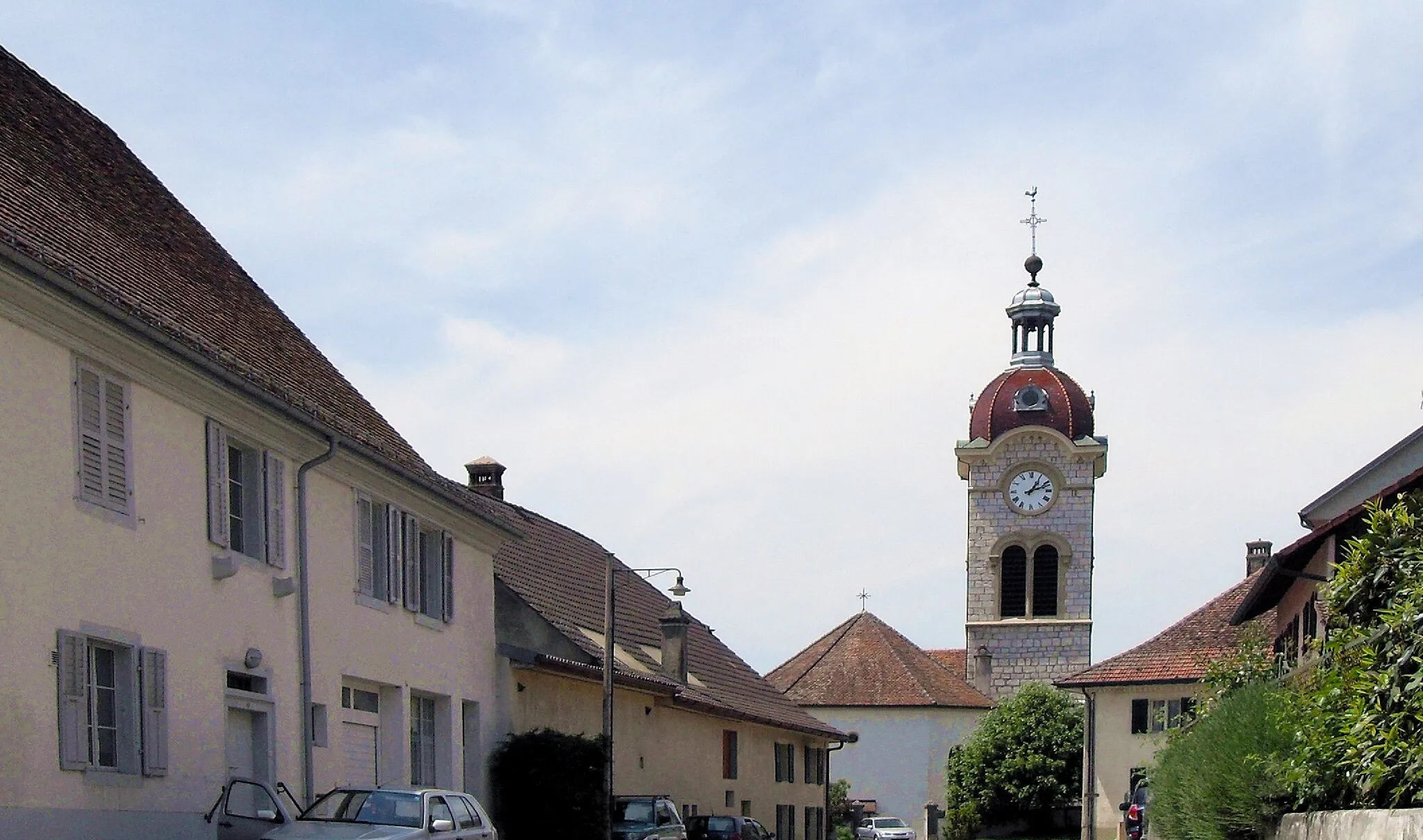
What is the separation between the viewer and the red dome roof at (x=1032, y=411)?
80.8m

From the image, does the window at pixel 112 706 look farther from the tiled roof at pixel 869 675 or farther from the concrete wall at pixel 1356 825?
the tiled roof at pixel 869 675

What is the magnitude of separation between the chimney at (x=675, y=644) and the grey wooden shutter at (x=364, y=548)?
14745mm

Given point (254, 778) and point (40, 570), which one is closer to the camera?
point (40, 570)

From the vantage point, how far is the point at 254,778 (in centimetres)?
1997

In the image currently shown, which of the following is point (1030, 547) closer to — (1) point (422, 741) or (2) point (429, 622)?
(1) point (422, 741)

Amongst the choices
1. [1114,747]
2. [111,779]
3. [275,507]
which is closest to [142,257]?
[275,507]

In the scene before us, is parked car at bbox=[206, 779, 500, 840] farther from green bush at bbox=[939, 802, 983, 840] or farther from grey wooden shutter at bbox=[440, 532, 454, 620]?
green bush at bbox=[939, 802, 983, 840]

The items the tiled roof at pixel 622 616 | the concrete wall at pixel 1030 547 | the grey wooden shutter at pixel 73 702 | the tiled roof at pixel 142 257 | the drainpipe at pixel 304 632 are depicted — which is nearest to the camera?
the grey wooden shutter at pixel 73 702

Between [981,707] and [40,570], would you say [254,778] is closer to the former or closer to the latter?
[40,570]

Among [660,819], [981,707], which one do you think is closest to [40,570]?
[660,819]

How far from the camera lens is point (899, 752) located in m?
75.8

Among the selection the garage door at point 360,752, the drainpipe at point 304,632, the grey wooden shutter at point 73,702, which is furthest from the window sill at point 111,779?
the garage door at point 360,752

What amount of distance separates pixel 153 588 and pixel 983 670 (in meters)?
64.0

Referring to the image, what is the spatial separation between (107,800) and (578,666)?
46.1 feet
